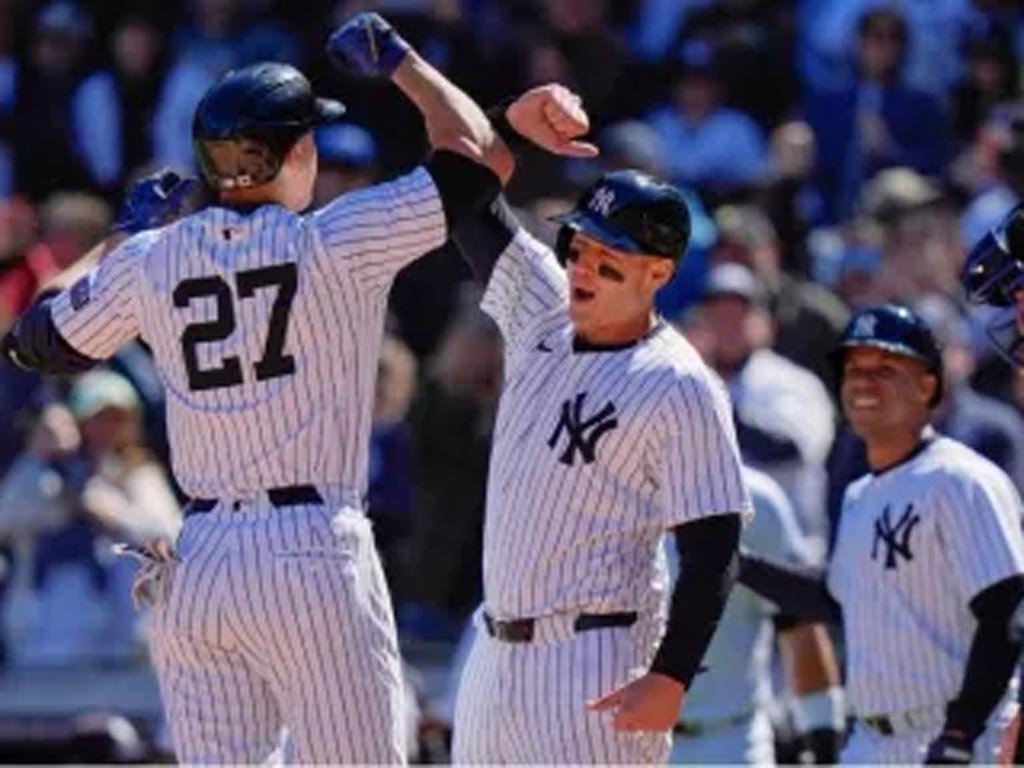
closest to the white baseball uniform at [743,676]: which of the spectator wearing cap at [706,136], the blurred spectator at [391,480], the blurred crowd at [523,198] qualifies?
the blurred crowd at [523,198]

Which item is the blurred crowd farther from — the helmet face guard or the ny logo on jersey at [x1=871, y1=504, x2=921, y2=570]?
the helmet face guard

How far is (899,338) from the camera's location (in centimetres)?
816

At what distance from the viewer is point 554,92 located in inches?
261

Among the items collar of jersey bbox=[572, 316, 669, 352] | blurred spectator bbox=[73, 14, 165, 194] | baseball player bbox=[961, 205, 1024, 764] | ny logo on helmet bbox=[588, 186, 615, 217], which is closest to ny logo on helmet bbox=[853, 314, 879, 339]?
baseball player bbox=[961, 205, 1024, 764]

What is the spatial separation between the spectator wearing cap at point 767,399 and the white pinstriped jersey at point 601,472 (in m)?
3.45

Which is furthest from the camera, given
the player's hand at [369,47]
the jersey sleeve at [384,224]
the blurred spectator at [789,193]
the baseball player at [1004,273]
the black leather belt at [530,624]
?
the blurred spectator at [789,193]

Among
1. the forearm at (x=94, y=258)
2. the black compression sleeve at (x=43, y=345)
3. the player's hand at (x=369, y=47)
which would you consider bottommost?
the black compression sleeve at (x=43, y=345)

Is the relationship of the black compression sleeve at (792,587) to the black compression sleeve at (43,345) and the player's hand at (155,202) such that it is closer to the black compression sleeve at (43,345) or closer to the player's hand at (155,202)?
the player's hand at (155,202)

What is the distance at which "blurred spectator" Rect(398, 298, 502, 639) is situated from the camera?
39.5 ft

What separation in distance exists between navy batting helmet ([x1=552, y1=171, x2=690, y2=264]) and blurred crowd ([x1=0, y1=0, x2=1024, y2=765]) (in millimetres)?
2709

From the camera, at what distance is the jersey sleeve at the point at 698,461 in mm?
6594

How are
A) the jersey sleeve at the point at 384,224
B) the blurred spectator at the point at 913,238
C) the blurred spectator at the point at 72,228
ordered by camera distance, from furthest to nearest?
the blurred spectator at the point at 72,228, the blurred spectator at the point at 913,238, the jersey sleeve at the point at 384,224

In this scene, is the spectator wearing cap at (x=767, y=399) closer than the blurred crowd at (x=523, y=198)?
Yes

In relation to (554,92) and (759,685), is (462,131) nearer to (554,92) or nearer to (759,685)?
(554,92)
